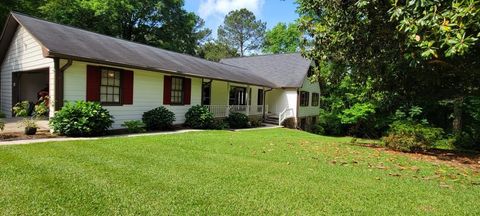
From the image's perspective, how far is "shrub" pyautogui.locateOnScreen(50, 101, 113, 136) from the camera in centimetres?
998

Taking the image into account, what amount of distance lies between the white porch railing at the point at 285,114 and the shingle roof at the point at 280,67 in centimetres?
189

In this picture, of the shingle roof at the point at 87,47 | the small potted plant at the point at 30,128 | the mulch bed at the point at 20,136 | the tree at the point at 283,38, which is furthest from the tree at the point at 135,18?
the mulch bed at the point at 20,136

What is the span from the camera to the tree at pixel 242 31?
5050 centimetres

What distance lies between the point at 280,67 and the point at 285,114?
5501 millimetres

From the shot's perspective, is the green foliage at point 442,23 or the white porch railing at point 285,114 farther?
the white porch railing at point 285,114

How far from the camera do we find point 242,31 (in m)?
51.1

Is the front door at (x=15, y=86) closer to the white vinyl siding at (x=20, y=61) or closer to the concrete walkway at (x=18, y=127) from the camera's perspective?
the white vinyl siding at (x=20, y=61)

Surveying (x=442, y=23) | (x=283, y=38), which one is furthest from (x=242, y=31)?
(x=442, y=23)

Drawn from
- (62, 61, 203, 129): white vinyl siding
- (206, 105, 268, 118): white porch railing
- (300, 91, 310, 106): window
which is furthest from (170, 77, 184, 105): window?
(300, 91, 310, 106): window

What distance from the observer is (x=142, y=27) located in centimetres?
3734

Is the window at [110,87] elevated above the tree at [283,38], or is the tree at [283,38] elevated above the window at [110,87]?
the tree at [283,38]

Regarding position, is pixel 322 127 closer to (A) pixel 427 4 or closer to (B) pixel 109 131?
(B) pixel 109 131

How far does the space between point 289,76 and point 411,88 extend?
1345cm

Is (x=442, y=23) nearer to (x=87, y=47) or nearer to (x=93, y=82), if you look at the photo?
(x=93, y=82)
